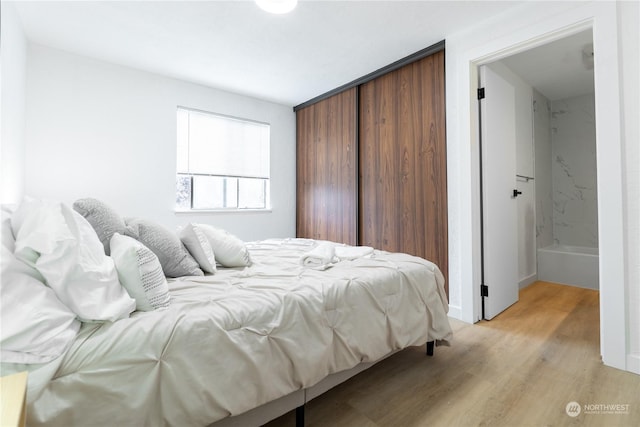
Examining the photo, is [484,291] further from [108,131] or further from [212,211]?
[108,131]

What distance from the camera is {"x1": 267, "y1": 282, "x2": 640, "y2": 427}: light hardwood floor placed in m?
1.47

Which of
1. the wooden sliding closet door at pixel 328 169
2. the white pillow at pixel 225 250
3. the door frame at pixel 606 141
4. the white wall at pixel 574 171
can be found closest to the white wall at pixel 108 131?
the wooden sliding closet door at pixel 328 169

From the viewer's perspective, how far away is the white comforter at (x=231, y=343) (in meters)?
0.89

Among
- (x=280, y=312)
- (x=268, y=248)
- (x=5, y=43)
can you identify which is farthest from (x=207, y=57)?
(x=280, y=312)

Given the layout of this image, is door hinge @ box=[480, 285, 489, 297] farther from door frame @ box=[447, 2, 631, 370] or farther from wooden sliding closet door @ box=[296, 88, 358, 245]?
wooden sliding closet door @ box=[296, 88, 358, 245]

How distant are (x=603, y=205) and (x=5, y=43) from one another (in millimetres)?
4099

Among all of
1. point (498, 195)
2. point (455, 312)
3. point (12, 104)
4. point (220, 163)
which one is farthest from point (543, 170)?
point (12, 104)

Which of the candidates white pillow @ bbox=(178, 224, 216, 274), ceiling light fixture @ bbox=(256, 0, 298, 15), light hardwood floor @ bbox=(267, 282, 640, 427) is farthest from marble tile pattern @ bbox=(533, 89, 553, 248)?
white pillow @ bbox=(178, 224, 216, 274)

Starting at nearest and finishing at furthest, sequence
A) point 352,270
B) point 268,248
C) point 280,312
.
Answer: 1. point 280,312
2. point 352,270
3. point 268,248

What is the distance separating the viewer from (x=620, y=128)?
1.90m

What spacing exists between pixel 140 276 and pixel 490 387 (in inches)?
74.7

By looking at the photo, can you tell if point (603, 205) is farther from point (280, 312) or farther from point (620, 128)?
point (280, 312)

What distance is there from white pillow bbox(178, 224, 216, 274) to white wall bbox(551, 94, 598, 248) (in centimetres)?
526

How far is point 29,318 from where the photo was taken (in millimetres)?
857
